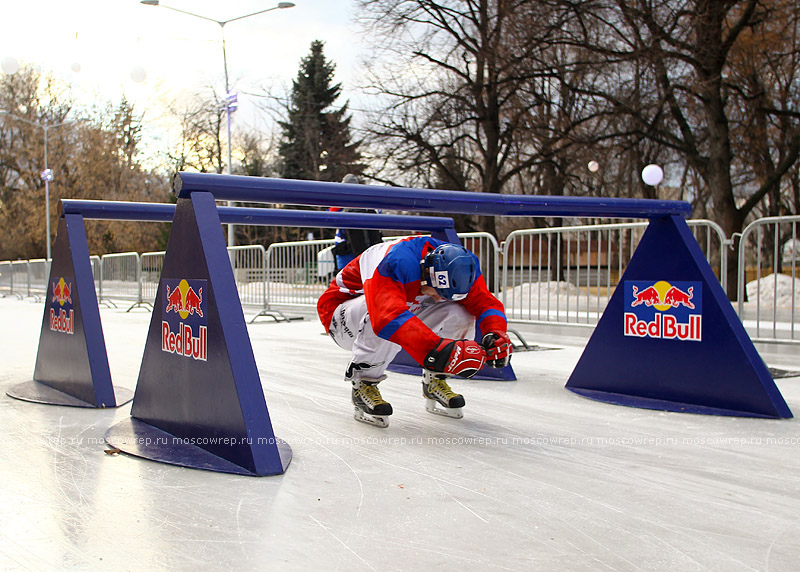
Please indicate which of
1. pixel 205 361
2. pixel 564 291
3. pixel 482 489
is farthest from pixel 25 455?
pixel 564 291

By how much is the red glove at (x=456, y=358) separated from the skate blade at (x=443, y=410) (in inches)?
35.7

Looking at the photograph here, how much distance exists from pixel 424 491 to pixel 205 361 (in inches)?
47.1

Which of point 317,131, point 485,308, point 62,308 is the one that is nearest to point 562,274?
point 485,308

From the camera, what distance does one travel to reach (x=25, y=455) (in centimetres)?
337

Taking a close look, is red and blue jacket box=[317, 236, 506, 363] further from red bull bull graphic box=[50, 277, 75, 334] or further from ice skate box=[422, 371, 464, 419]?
red bull bull graphic box=[50, 277, 75, 334]

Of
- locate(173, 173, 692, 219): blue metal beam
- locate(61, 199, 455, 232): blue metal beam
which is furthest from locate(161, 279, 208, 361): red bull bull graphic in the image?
locate(61, 199, 455, 232): blue metal beam

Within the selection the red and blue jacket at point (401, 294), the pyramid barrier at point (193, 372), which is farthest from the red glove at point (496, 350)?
the pyramid barrier at point (193, 372)

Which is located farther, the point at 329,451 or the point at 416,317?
the point at 416,317

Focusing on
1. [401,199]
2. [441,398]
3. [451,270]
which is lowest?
[441,398]

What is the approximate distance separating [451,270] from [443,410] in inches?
45.3

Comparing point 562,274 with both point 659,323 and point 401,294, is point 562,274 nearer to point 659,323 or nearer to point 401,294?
point 659,323

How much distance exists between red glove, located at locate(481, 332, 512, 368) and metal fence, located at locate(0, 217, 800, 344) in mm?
3597

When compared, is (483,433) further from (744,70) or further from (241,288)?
(744,70)

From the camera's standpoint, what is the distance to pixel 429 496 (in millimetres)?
2805
